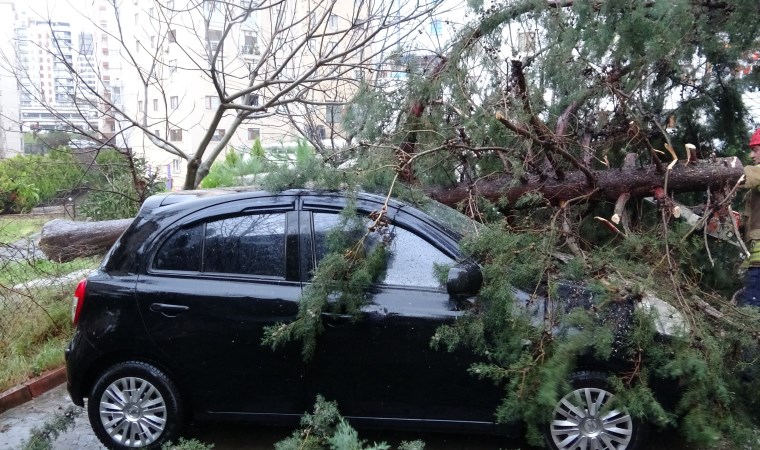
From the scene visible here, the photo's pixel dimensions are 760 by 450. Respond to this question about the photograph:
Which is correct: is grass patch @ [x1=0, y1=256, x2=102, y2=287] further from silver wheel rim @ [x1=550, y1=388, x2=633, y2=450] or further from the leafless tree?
silver wheel rim @ [x1=550, y1=388, x2=633, y2=450]

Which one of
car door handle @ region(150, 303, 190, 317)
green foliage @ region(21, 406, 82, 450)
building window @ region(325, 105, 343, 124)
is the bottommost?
green foliage @ region(21, 406, 82, 450)

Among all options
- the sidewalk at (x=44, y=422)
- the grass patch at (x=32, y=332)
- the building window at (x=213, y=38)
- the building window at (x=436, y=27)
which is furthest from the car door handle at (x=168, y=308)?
the building window at (x=436, y=27)

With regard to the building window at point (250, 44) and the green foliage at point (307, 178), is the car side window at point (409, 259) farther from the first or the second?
the building window at point (250, 44)

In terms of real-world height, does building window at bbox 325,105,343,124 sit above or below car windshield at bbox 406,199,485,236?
above

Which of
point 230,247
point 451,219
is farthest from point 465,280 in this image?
point 230,247

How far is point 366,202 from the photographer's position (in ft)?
13.3

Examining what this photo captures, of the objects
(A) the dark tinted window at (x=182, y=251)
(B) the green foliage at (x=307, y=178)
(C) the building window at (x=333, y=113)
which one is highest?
(C) the building window at (x=333, y=113)

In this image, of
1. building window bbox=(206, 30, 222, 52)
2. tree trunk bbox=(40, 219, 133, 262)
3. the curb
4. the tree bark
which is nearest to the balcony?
building window bbox=(206, 30, 222, 52)

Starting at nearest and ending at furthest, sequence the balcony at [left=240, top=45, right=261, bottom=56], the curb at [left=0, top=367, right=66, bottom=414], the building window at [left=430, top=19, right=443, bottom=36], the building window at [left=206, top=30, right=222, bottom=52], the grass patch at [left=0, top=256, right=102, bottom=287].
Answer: the curb at [left=0, top=367, right=66, bottom=414], the grass patch at [left=0, top=256, right=102, bottom=287], the building window at [left=206, top=30, right=222, bottom=52], the building window at [left=430, top=19, right=443, bottom=36], the balcony at [left=240, top=45, right=261, bottom=56]

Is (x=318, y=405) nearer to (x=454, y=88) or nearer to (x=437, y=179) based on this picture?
(x=437, y=179)

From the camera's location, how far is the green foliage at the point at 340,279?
12.2 feet

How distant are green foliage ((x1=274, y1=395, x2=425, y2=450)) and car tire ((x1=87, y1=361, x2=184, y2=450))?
0.86 metres

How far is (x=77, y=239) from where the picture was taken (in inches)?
292

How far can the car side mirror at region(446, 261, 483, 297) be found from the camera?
365 centimetres
